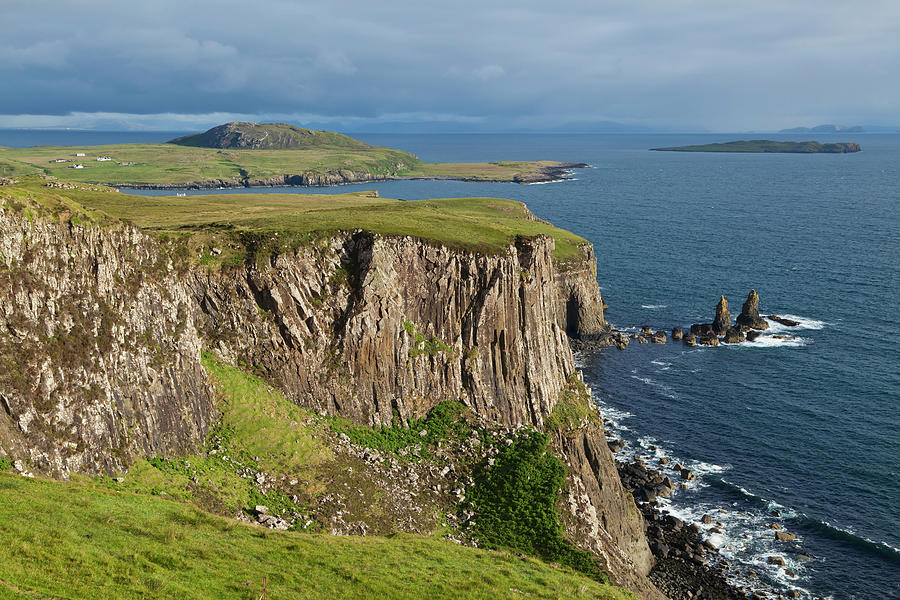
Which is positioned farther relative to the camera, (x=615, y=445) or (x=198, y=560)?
(x=615, y=445)

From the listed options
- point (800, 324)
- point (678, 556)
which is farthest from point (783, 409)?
point (800, 324)

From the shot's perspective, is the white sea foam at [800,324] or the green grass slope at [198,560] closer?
the green grass slope at [198,560]

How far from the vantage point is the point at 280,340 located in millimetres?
60625

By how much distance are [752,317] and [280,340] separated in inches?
3911

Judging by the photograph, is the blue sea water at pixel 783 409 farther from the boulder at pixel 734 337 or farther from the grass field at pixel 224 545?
the grass field at pixel 224 545

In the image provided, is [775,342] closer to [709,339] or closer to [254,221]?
[709,339]

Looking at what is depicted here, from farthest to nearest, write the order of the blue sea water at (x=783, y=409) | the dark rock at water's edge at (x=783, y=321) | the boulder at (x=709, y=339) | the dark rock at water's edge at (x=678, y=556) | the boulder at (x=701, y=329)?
Answer: the dark rock at water's edge at (x=783, y=321) → the boulder at (x=701, y=329) → the boulder at (x=709, y=339) → the blue sea water at (x=783, y=409) → the dark rock at water's edge at (x=678, y=556)

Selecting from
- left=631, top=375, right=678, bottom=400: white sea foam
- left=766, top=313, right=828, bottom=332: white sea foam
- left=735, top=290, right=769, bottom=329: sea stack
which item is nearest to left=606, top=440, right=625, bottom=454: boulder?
left=631, top=375, right=678, bottom=400: white sea foam

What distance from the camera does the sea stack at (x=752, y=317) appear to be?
12469 cm

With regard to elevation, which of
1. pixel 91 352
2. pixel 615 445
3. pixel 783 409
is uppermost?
pixel 91 352

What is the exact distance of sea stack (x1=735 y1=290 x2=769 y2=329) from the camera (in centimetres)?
12469

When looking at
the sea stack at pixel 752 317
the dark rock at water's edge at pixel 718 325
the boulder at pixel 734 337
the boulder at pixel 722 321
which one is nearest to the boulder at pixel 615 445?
the boulder at pixel 734 337

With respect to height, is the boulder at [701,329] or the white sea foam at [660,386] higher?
the boulder at [701,329]

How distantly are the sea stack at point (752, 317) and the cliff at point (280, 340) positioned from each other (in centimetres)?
6458
